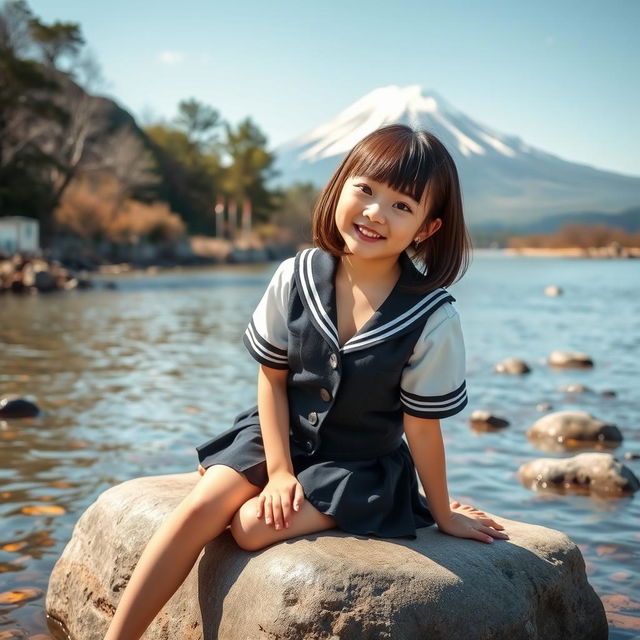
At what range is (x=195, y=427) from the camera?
6434 mm

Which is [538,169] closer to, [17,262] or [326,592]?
[17,262]

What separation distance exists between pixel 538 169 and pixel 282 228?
121361mm

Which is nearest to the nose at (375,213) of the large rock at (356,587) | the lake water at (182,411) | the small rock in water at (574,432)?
the large rock at (356,587)

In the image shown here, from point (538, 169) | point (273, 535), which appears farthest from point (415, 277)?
point (538, 169)

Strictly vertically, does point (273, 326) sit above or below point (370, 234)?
below

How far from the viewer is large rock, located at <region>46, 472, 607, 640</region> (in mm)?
2256

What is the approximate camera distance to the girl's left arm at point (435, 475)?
2518mm

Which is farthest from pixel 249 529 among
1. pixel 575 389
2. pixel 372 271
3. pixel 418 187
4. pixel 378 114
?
pixel 575 389

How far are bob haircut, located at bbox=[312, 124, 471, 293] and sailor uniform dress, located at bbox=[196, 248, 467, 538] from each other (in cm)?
8

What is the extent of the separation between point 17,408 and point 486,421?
350 cm

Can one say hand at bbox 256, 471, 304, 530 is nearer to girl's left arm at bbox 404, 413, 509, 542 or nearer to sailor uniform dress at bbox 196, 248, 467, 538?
sailor uniform dress at bbox 196, 248, 467, 538

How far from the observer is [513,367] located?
952 centimetres

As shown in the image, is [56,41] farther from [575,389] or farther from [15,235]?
[575,389]

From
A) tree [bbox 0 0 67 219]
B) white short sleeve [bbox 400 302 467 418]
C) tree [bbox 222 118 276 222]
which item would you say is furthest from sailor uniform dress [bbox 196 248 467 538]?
tree [bbox 222 118 276 222]
